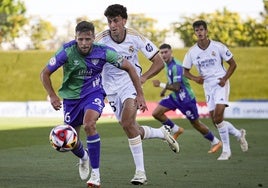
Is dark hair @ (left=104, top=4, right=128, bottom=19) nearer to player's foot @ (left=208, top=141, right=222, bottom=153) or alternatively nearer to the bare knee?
the bare knee

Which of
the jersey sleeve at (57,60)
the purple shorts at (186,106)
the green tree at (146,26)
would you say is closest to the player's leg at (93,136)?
the jersey sleeve at (57,60)

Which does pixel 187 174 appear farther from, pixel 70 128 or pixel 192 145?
pixel 192 145

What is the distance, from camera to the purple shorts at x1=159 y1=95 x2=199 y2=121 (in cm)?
1895

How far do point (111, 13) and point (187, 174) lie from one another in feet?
8.41

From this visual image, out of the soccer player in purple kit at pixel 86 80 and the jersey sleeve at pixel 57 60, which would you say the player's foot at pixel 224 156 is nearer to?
the soccer player in purple kit at pixel 86 80

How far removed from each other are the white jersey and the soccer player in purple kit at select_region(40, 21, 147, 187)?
1.01m

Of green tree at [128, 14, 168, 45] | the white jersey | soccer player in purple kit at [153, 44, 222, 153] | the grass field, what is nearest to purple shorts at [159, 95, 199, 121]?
soccer player in purple kit at [153, 44, 222, 153]

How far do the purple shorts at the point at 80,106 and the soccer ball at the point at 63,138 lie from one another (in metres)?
0.54

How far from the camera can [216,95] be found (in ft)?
54.2

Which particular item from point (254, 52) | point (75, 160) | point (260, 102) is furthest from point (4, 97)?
point (75, 160)

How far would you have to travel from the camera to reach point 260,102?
3722cm

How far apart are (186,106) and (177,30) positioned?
42.9 metres

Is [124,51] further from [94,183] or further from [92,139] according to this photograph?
[94,183]

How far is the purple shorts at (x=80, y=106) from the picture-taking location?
36.4 feet
